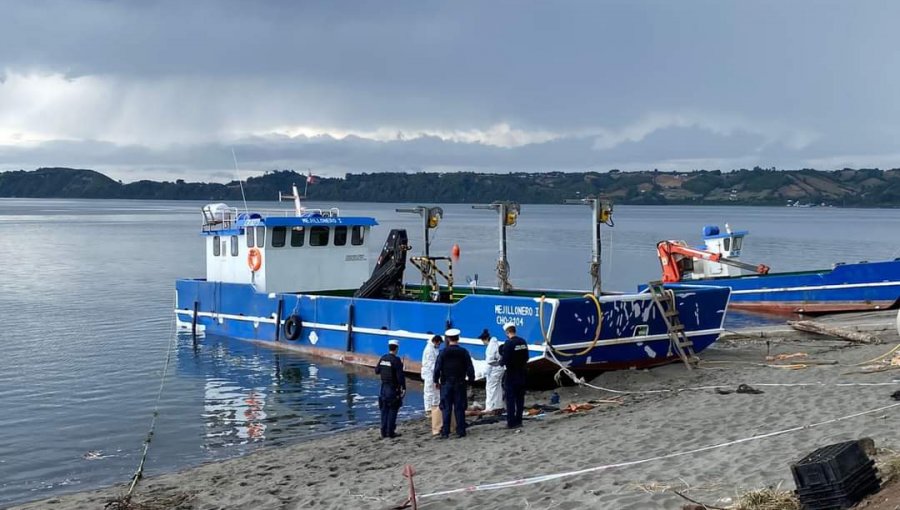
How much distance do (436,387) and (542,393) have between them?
4.32 meters

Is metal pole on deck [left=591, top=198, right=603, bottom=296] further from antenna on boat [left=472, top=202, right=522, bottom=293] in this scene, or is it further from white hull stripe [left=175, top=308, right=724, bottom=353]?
white hull stripe [left=175, top=308, right=724, bottom=353]

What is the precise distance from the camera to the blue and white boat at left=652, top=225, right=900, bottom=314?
2917 cm

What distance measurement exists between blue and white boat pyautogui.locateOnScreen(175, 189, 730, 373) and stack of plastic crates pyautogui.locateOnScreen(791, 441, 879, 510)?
896 cm

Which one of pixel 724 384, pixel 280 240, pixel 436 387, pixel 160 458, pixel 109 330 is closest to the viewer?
pixel 436 387

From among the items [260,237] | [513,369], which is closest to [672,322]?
[513,369]

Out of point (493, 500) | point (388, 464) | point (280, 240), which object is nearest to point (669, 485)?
point (493, 500)

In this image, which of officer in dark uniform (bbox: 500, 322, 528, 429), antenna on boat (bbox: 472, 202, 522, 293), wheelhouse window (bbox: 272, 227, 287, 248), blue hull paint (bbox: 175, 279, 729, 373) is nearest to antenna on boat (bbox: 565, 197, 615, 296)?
blue hull paint (bbox: 175, 279, 729, 373)

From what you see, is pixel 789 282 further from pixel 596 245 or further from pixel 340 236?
pixel 340 236

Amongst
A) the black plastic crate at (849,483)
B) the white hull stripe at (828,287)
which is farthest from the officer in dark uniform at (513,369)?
the white hull stripe at (828,287)

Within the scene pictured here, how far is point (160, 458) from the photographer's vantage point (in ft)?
46.1

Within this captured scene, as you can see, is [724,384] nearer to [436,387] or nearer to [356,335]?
[436,387]

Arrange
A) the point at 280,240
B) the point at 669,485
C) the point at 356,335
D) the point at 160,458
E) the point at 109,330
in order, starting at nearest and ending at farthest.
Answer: the point at 669,485 → the point at 160,458 → the point at 356,335 → the point at 280,240 → the point at 109,330

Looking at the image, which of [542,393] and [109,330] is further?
[109,330]

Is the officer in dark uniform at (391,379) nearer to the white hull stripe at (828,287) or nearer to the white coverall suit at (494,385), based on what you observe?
the white coverall suit at (494,385)
